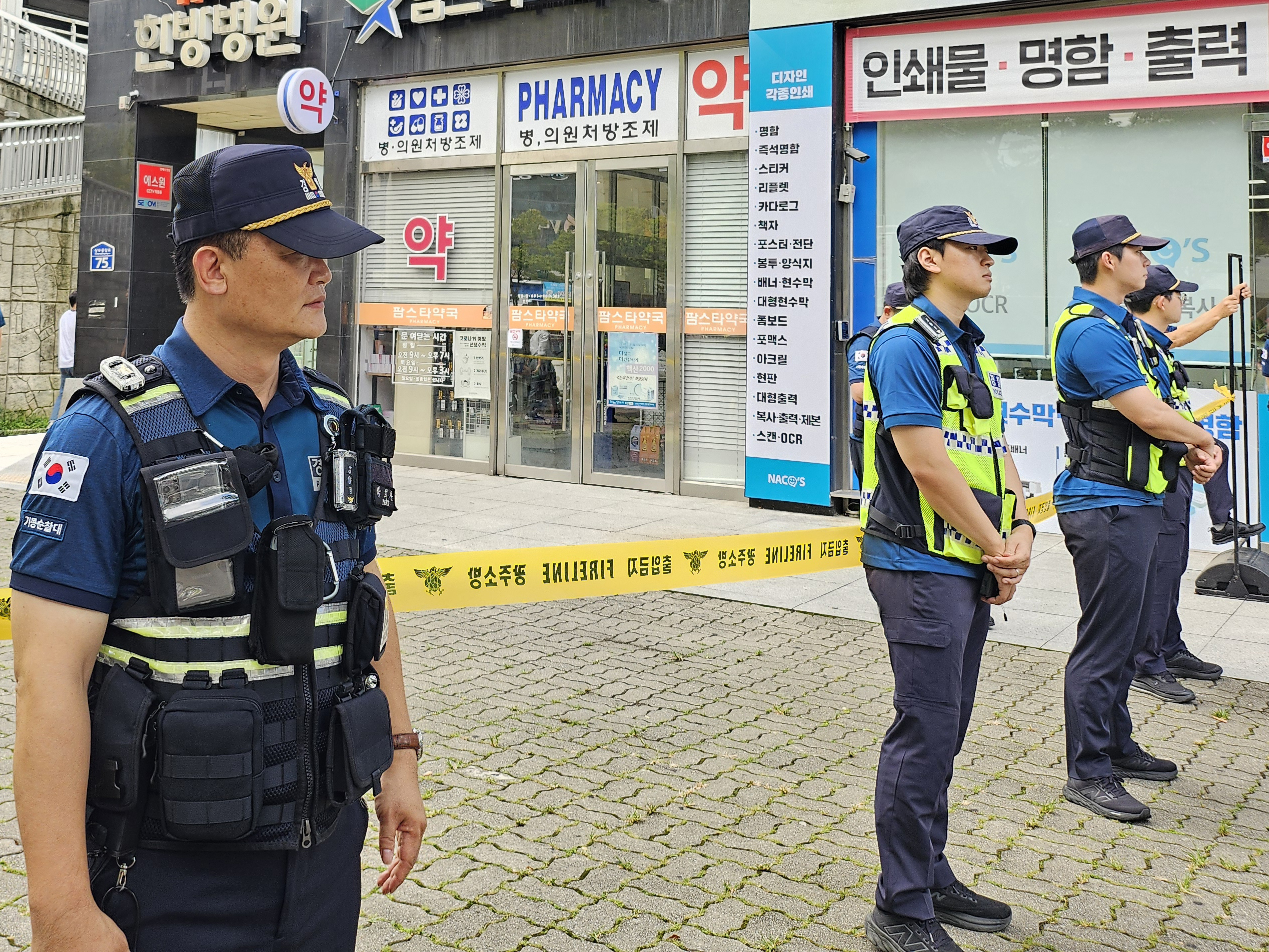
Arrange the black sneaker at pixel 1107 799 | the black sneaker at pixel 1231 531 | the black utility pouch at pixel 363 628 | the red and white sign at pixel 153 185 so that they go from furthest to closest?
the red and white sign at pixel 153 185
the black sneaker at pixel 1231 531
the black sneaker at pixel 1107 799
the black utility pouch at pixel 363 628

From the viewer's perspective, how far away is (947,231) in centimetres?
379

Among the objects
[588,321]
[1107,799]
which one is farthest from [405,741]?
[588,321]

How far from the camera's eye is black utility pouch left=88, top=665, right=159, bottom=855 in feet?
6.27

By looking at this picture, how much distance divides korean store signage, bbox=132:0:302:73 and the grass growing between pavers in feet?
34.0

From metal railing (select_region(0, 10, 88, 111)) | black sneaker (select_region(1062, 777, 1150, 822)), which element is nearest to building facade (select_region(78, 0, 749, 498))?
metal railing (select_region(0, 10, 88, 111))

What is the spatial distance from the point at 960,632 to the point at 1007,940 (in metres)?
0.96

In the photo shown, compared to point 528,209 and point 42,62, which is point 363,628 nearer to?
point 528,209

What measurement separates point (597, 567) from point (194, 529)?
3103mm

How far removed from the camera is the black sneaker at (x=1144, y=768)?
5113mm

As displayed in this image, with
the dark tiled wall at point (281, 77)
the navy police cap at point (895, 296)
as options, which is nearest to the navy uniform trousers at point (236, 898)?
the navy police cap at point (895, 296)

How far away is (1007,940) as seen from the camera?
3734 mm

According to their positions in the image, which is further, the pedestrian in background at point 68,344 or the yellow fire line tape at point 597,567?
the pedestrian in background at point 68,344

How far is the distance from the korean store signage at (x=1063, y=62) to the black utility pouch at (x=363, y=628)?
9.86 meters

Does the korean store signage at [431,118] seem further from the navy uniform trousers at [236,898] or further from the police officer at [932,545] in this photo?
the navy uniform trousers at [236,898]
